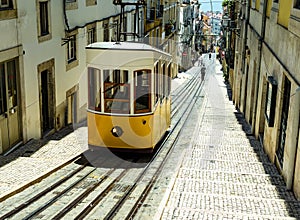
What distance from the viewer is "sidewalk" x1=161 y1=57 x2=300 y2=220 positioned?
303 inches

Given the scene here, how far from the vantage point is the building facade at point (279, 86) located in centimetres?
905

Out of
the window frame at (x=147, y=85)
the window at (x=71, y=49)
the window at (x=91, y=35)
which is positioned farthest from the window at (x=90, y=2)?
the window frame at (x=147, y=85)

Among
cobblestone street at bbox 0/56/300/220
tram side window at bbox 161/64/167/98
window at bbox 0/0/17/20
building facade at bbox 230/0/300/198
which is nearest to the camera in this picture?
cobblestone street at bbox 0/56/300/220

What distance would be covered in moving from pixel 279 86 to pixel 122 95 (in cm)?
391

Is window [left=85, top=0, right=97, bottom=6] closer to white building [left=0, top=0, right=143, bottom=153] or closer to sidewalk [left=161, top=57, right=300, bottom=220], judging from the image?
white building [left=0, top=0, right=143, bottom=153]

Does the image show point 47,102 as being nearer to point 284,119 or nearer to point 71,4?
point 71,4

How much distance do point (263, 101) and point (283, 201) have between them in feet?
20.2

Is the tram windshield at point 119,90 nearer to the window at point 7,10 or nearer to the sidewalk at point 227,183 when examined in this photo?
the sidewalk at point 227,183

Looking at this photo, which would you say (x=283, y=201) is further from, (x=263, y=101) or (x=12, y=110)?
(x=12, y=110)

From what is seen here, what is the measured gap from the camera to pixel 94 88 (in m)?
10.9

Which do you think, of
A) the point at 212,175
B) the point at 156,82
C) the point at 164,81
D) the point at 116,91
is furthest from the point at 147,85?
the point at 212,175

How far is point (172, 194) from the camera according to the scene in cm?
836

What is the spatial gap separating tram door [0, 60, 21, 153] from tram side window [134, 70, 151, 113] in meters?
3.31

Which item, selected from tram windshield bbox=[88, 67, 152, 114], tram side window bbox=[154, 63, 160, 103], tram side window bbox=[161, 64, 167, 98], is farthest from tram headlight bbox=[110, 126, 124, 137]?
tram side window bbox=[161, 64, 167, 98]
